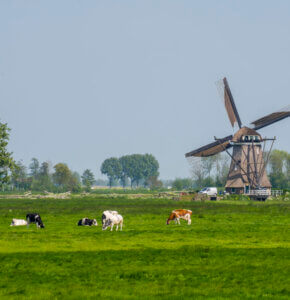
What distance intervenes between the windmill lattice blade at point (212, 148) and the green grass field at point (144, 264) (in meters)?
76.2

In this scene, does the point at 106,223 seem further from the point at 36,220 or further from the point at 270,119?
the point at 270,119

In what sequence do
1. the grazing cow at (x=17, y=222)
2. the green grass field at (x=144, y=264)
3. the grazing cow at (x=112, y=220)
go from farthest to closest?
the grazing cow at (x=17, y=222)
the grazing cow at (x=112, y=220)
the green grass field at (x=144, y=264)

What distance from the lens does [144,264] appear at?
2442 cm

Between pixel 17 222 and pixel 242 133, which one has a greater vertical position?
pixel 242 133

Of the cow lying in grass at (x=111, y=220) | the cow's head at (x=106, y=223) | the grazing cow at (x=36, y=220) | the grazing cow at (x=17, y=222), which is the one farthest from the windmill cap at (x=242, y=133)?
the cow's head at (x=106, y=223)

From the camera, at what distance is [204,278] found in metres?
21.4

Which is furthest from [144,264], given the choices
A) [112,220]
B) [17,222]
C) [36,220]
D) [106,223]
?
[17,222]

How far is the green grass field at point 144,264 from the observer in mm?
19323

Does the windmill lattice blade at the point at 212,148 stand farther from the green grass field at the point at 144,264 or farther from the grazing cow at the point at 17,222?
the green grass field at the point at 144,264

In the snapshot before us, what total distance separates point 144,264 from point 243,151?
89.0 m

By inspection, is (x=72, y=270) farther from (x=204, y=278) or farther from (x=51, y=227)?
(x=51, y=227)

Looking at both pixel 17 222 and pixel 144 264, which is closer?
pixel 144 264

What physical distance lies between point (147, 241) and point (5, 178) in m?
66.1

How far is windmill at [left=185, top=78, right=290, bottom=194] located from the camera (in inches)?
4407
